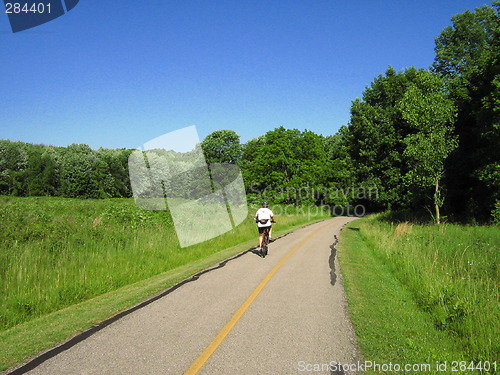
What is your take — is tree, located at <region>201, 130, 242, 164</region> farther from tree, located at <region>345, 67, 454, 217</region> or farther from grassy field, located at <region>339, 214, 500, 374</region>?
grassy field, located at <region>339, 214, 500, 374</region>

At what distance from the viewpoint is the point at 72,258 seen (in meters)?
9.45

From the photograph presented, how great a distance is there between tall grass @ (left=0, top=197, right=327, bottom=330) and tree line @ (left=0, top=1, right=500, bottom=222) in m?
15.0

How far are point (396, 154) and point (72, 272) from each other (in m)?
25.8

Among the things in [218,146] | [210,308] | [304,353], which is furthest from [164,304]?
[218,146]

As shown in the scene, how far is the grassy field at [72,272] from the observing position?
560 centimetres

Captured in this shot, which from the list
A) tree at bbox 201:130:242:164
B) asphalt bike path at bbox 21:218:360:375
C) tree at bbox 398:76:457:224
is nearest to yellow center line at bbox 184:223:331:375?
asphalt bike path at bbox 21:218:360:375

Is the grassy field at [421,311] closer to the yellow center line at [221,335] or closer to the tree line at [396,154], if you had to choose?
the yellow center line at [221,335]

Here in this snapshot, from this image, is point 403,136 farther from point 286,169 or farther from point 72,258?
point 72,258

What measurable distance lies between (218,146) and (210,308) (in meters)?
52.1

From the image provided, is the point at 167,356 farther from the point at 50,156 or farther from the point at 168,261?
the point at 50,156

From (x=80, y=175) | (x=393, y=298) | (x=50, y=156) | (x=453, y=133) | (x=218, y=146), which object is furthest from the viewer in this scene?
(x=50, y=156)

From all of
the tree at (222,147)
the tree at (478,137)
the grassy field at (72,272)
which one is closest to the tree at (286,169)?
the tree at (222,147)

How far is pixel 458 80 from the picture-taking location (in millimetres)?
23672

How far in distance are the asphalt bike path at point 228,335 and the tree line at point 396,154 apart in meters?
15.7
